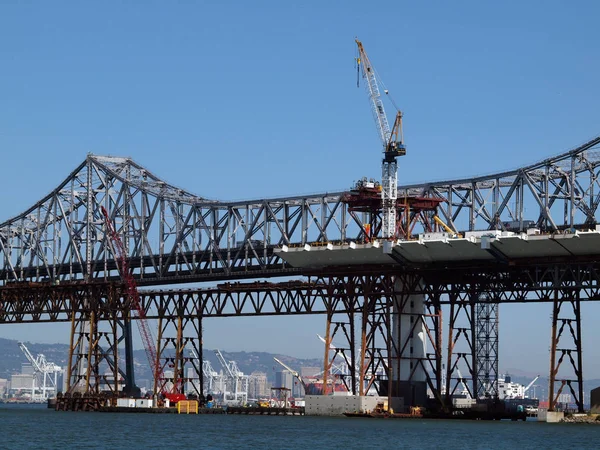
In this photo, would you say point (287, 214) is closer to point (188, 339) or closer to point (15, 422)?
point (188, 339)

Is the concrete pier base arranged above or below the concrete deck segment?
below

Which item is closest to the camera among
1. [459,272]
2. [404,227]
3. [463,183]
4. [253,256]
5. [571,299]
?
[571,299]

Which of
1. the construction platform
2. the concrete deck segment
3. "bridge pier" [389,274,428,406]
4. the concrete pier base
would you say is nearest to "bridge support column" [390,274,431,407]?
"bridge pier" [389,274,428,406]

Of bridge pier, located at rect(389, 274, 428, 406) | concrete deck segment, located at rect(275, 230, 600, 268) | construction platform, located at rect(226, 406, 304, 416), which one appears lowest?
construction platform, located at rect(226, 406, 304, 416)

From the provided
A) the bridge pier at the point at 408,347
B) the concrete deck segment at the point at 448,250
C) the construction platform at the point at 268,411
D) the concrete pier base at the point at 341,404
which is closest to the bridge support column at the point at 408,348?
the bridge pier at the point at 408,347

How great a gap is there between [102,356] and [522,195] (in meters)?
53.2

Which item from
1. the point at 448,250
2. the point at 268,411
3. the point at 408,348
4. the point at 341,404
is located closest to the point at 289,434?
the point at 448,250

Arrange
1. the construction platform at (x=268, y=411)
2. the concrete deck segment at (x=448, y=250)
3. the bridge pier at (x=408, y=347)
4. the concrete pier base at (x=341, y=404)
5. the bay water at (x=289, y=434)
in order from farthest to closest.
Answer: the construction platform at (x=268, y=411)
the bridge pier at (x=408, y=347)
the concrete pier base at (x=341, y=404)
the concrete deck segment at (x=448, y=250)
the bay water at (x=289, y=434)

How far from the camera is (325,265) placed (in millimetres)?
133375

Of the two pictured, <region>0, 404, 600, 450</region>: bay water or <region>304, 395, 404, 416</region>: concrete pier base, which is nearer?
<region>0, 404, 600, 450</region>: bay water

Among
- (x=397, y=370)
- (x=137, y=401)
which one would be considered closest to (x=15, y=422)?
(x=137, y=401)

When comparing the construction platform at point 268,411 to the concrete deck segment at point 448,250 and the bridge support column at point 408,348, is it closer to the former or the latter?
the bridge support column at point 408,348

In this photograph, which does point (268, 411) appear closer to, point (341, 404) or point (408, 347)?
point (341, 404)

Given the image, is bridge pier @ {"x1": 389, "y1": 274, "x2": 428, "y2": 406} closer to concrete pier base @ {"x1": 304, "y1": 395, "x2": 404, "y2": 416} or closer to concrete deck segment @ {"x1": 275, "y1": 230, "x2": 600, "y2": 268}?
concrete pier base @ {"x1": 304, "y1": 395, "x2": 404, "y2": 416}
